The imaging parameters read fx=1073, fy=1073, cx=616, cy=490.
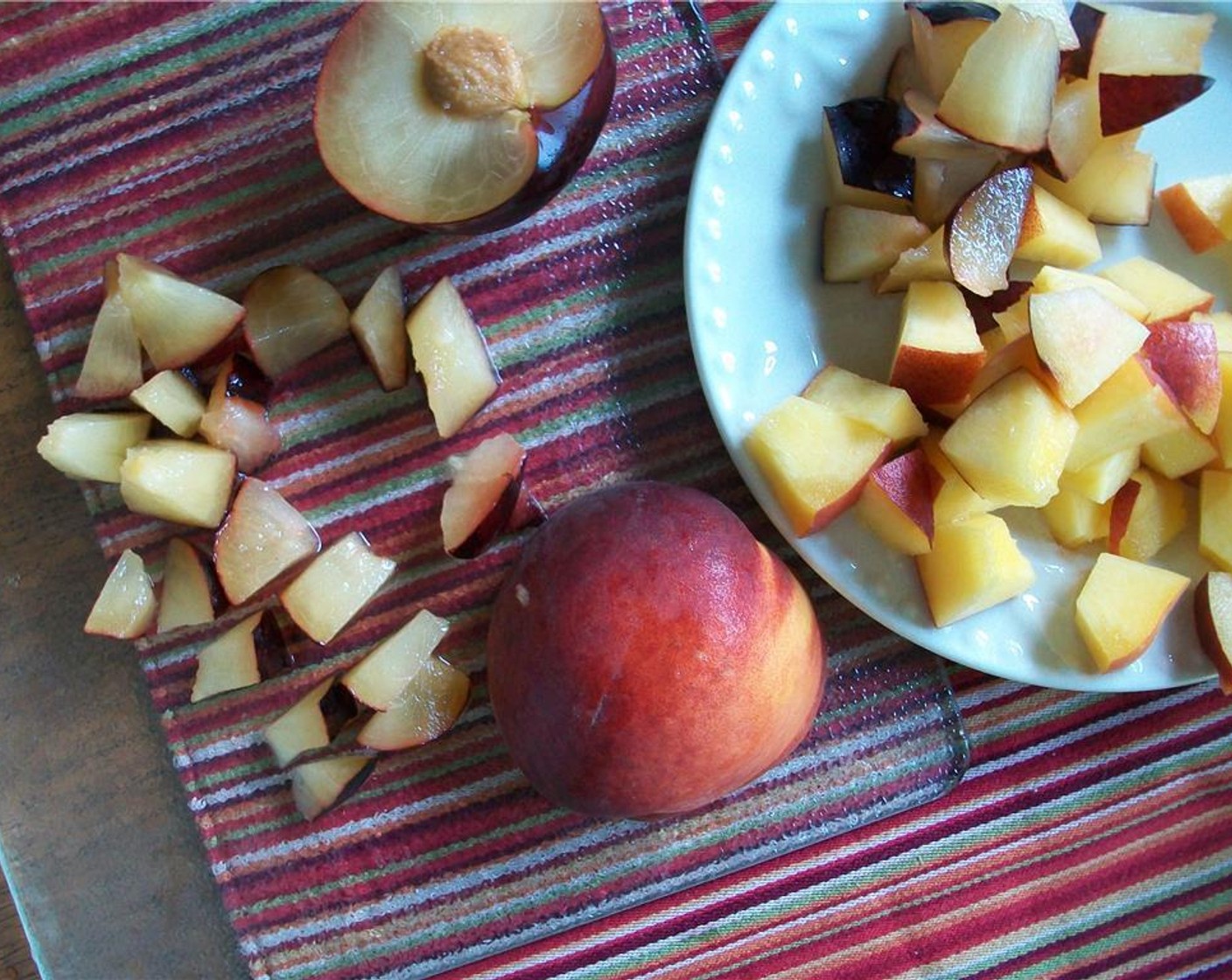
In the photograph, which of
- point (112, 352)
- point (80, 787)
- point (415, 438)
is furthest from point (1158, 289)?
point (80, 787)

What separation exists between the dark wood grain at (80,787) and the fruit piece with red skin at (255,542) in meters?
0.14

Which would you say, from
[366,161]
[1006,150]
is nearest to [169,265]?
[366,161]

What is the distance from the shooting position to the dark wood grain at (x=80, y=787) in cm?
97

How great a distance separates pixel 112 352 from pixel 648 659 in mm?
549

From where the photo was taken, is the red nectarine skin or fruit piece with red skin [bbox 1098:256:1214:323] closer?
the red nectarine skin

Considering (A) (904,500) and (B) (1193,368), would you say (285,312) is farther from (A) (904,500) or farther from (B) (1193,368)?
(B) (1193,368)

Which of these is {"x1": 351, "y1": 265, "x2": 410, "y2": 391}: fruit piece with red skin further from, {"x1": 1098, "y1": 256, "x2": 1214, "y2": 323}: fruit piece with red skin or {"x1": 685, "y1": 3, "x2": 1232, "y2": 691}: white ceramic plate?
{"x1": 1098, "y1": 256, "x2": 1214, "y2": 323}: fruit piece with red skin

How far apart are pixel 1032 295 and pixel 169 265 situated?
748 mm

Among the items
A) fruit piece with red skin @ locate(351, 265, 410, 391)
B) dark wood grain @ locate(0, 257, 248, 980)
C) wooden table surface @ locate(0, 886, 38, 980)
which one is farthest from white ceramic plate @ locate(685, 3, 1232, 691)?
wooden table surface @ locate(0, 886, 38, 980)

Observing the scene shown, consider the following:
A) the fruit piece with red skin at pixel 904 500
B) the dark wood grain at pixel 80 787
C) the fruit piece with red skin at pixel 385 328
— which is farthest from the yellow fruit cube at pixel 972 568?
the dark wood grain at pixel 80 787

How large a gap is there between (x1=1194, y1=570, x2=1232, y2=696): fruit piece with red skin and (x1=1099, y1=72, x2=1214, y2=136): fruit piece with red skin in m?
0.40

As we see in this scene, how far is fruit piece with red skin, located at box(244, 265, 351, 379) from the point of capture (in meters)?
0.94

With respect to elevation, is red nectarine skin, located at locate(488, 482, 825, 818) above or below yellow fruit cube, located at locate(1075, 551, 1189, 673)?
above

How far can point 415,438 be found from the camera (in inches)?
37.9
